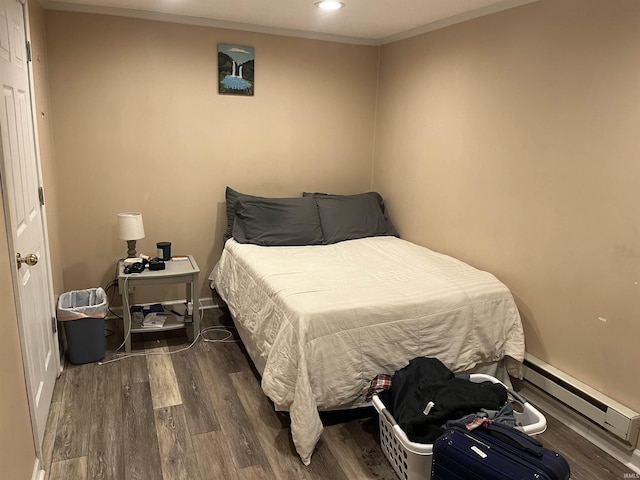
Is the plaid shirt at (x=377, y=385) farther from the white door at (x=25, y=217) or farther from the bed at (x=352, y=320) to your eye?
the white door at (x=25, y=217)

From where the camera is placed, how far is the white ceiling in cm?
289

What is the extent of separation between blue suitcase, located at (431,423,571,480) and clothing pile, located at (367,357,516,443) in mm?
112

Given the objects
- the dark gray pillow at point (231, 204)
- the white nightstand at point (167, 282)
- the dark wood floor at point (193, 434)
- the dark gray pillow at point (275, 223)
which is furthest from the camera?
the dark gray pillow at point (231, 204)

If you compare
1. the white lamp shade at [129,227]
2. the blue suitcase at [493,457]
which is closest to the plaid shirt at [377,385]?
the blue suitcase at [493,457]

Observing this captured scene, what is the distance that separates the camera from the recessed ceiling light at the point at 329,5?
285 centimetres

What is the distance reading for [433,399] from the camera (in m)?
2.03

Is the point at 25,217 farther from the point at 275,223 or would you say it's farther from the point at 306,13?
the point at 306,13

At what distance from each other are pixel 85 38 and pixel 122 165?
86 centimetres

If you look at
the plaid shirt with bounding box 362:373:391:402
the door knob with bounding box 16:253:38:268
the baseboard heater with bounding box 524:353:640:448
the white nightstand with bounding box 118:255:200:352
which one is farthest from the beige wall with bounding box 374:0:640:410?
the door knob with bounding box 16:253:38:268

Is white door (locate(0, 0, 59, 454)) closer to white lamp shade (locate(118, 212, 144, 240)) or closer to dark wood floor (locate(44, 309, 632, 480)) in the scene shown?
dark wood floor (locate(44, 309, 632, 480))

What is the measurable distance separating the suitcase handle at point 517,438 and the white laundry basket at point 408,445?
0.22 m

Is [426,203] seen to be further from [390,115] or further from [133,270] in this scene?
[133,270]

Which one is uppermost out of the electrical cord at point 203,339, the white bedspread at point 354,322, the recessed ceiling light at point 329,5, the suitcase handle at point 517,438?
the recessed ceiling light at point 329,5

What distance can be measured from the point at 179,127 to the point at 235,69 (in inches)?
23.9
